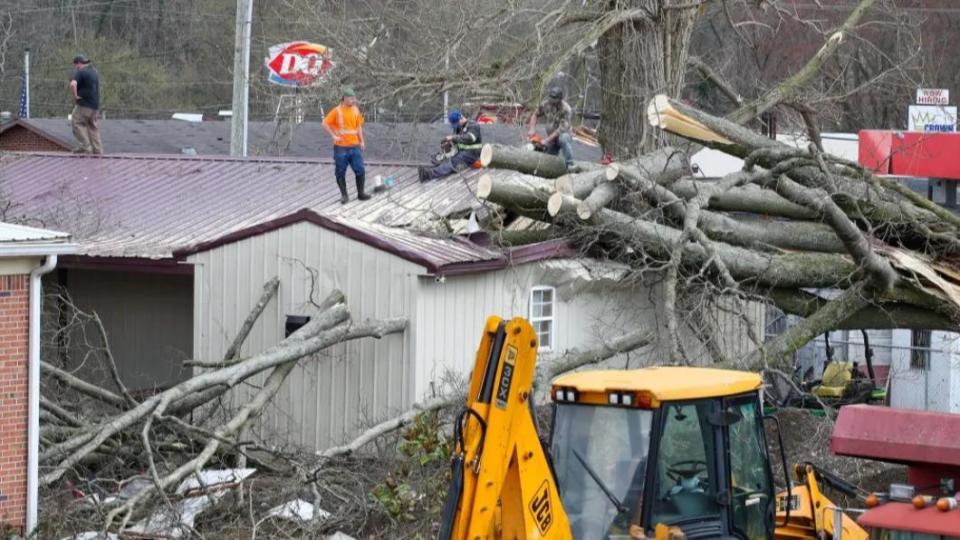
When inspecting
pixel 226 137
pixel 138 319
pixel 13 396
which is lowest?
pixel 13 396

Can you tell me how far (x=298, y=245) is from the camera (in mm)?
17188

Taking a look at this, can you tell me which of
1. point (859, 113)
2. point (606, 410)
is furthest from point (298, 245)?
point (859, 113)

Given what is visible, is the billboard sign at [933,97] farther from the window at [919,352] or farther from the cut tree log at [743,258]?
the cut tree log at [743,258]

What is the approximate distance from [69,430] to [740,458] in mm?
7990

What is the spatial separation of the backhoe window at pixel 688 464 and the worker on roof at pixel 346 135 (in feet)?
34.3

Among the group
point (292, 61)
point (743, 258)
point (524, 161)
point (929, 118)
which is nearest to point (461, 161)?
point (524, 161)

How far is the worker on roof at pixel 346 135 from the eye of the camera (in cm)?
1861

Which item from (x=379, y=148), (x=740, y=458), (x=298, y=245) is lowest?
(x=740, y=458)

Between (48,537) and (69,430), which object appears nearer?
(48,537)

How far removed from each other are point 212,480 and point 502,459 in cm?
639

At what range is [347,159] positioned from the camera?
63.2 feet

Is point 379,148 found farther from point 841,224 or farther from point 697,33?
point 841,224

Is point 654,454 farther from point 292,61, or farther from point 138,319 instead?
point 292,61

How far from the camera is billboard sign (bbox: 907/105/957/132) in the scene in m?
30.9
